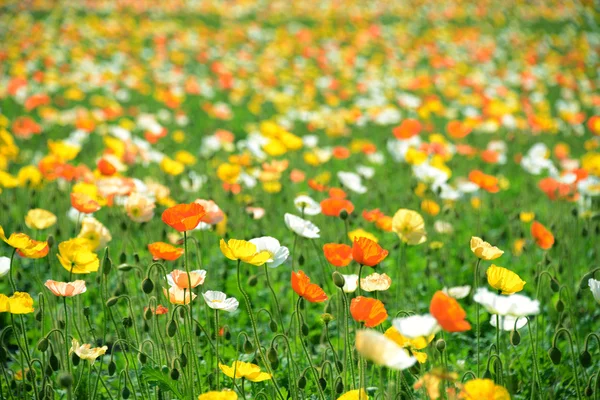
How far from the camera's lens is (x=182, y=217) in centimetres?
173

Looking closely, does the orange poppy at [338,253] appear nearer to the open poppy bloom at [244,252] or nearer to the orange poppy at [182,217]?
the open poppy bloom at [244,252]

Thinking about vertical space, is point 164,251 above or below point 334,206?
above

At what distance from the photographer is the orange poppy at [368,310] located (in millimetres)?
1498

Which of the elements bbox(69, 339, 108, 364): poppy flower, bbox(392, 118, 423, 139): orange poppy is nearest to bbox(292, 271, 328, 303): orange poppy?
bbox(69, 339, 108, 364): poppy flower

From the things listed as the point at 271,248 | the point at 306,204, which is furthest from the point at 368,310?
the point at 306,204

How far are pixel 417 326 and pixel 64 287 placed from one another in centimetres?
101

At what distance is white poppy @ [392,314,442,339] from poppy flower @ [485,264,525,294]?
1.20 ft

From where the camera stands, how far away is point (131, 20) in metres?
10.2

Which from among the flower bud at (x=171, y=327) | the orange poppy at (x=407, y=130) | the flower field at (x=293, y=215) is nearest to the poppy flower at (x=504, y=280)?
the flower field at (x=293, y=215)

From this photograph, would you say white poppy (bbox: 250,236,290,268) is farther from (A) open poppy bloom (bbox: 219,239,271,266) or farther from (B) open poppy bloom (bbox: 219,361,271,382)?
(B) open poppy bloom (bbox: 219,361,271,382)

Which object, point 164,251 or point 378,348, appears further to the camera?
point 164,251

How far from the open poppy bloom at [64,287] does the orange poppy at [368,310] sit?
2.55 feet

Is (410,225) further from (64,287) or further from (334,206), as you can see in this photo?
(64,287)

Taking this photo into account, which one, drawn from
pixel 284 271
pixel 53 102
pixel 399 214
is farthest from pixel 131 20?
pixel 399 214
